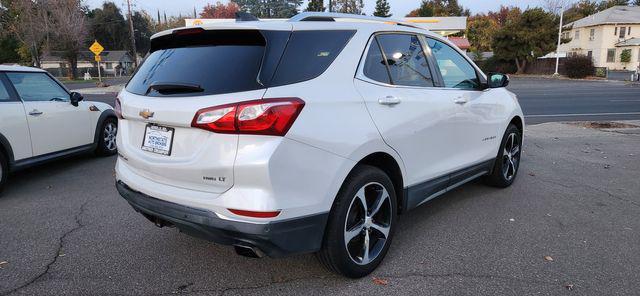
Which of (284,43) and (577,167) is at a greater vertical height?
(284,43)

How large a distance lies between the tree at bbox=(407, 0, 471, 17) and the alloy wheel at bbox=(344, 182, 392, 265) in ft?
285

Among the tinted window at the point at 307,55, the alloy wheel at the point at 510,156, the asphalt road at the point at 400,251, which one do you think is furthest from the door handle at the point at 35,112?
the alloy wheel at the point at 510,156

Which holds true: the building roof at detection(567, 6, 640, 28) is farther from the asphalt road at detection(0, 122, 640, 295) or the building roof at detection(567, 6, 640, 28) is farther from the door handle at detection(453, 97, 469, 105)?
the door handle at detection(453, 97, 469, 105)

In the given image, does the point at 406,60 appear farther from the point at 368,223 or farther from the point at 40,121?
the point at 40,121

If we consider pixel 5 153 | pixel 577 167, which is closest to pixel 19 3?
pixel 5 153

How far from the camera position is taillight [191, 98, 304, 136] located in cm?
258

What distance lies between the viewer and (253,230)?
2.62 meters

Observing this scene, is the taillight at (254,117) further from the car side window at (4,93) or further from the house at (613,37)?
the house at (613,37)

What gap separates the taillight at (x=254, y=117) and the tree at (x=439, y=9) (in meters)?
87.6

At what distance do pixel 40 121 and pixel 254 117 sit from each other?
4.64 meters

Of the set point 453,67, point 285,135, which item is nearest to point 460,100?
point 453,67

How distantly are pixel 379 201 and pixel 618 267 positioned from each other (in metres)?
1.88

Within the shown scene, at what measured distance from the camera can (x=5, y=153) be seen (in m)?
5.43

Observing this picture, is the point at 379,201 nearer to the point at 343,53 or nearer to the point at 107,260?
the point at 343,53
